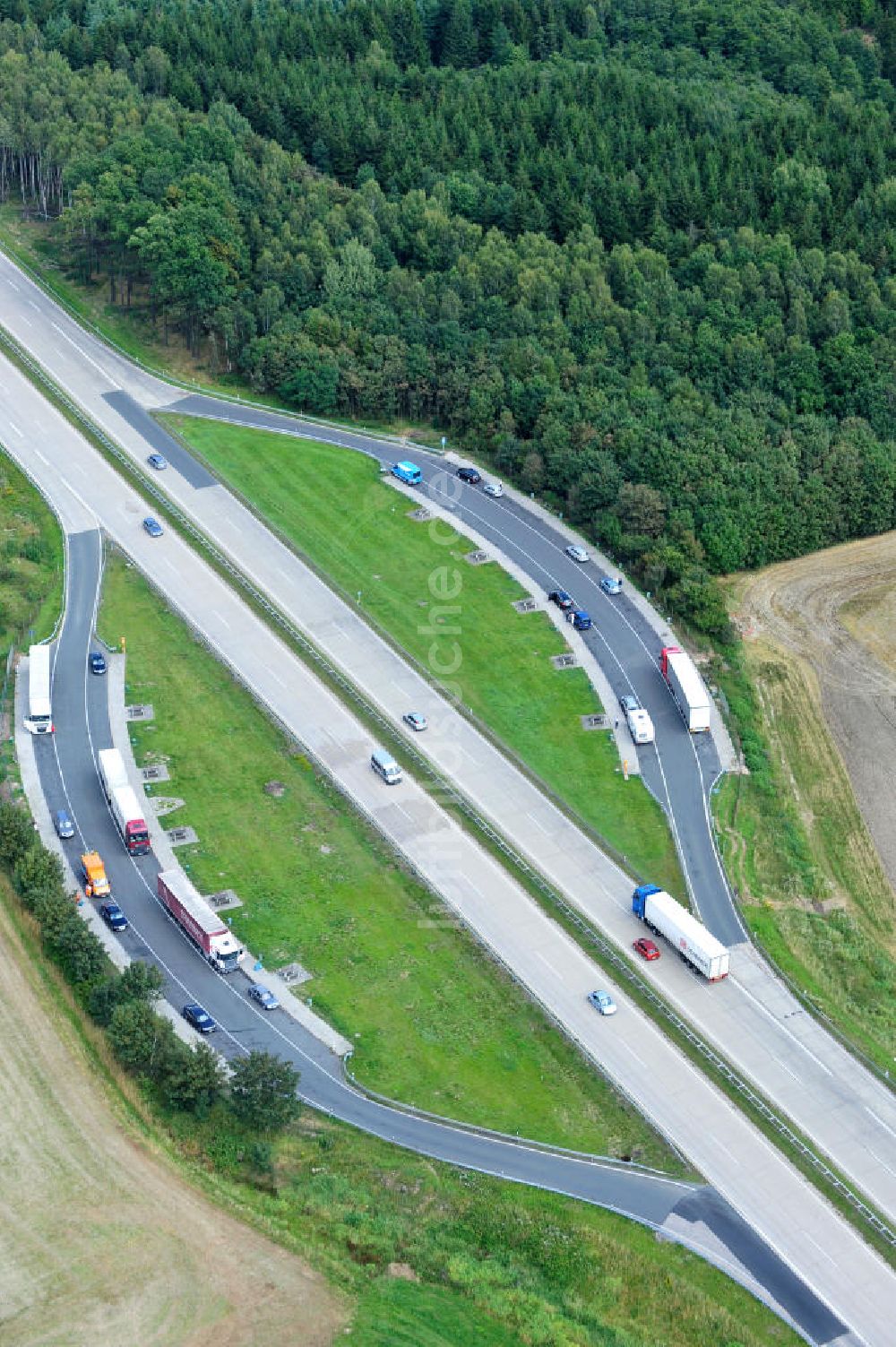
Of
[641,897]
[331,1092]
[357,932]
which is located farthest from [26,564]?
[641,897]

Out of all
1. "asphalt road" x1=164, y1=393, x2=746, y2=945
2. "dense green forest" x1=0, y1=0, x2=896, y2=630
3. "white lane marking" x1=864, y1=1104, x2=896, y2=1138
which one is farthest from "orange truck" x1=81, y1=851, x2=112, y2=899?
"dense green forest" x1=0, y1=0, x2=896, y2=630

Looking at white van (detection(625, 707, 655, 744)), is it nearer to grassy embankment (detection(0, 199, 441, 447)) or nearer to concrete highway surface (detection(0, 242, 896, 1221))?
concrete highway surface (detection(0, 242, 896, 1221))

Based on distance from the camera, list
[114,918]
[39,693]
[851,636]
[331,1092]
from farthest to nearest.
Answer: [851,636] → [39,693] → [114,918] → [331,1092]

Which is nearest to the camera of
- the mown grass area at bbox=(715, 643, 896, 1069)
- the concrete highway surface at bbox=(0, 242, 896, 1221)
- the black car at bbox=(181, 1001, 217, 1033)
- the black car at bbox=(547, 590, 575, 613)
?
the concrete highway surface at bbox=(0, 242, 896, 1221)

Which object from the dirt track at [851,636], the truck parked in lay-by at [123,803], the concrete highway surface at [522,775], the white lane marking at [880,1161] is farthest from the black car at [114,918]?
the dirt track at [851,636]

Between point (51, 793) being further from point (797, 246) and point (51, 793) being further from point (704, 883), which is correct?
point (797, 246)

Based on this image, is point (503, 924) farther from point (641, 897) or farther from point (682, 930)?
point (682, 930)
